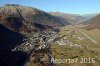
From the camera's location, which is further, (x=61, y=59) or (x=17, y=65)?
(x=61, y=59)

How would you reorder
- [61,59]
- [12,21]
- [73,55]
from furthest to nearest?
[12,21], [73,55], [61,59]

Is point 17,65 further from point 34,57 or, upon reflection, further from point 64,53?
point 64,53

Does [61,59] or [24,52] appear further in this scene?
[24,52]

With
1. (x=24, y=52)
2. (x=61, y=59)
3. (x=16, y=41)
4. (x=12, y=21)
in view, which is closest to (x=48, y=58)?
(x=61, y=59)

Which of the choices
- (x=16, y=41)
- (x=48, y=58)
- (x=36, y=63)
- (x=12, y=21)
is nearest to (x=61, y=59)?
(x=48, y=58)

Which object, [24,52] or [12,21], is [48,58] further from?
[12,21]

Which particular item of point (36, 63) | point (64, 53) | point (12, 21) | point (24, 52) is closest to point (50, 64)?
point (36, 63)

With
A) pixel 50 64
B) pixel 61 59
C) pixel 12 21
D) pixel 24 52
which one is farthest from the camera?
pixel 12 21

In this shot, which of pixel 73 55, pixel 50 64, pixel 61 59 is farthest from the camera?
pixel 73 55

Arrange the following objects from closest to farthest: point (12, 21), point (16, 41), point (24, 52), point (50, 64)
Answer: point (50, 64) < point (24, 52) < point (16, 41) < point (12, 21)
